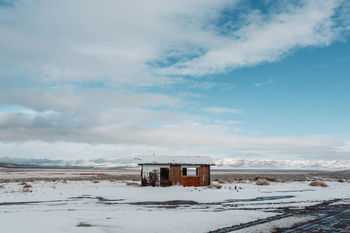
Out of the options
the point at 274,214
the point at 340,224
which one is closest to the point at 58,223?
the point at 274,214

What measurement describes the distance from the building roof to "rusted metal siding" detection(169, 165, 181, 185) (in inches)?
20.2

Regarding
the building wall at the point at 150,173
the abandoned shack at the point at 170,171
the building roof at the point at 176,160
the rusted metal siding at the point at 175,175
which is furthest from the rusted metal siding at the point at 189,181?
the building wall at the point at 150,173

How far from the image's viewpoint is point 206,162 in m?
34.9

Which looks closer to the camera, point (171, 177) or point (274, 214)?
point (274, 214)

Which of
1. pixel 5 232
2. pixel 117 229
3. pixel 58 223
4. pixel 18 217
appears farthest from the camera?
pixel 18 217

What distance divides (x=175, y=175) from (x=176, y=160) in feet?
5.14

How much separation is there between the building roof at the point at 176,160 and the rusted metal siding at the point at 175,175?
0.51 meters

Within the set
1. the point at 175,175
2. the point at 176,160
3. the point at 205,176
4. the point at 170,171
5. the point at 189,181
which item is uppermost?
the point at 176,160

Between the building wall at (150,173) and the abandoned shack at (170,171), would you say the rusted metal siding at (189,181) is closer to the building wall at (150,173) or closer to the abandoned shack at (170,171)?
the abandoned shack at (170,171)

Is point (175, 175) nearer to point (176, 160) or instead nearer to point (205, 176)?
point (176, 160)

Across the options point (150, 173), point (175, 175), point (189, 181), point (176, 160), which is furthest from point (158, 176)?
point (189, 181)

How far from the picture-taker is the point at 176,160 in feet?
112

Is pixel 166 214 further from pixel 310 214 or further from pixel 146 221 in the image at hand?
pixel 310 214

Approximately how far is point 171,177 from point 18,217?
20191mm
